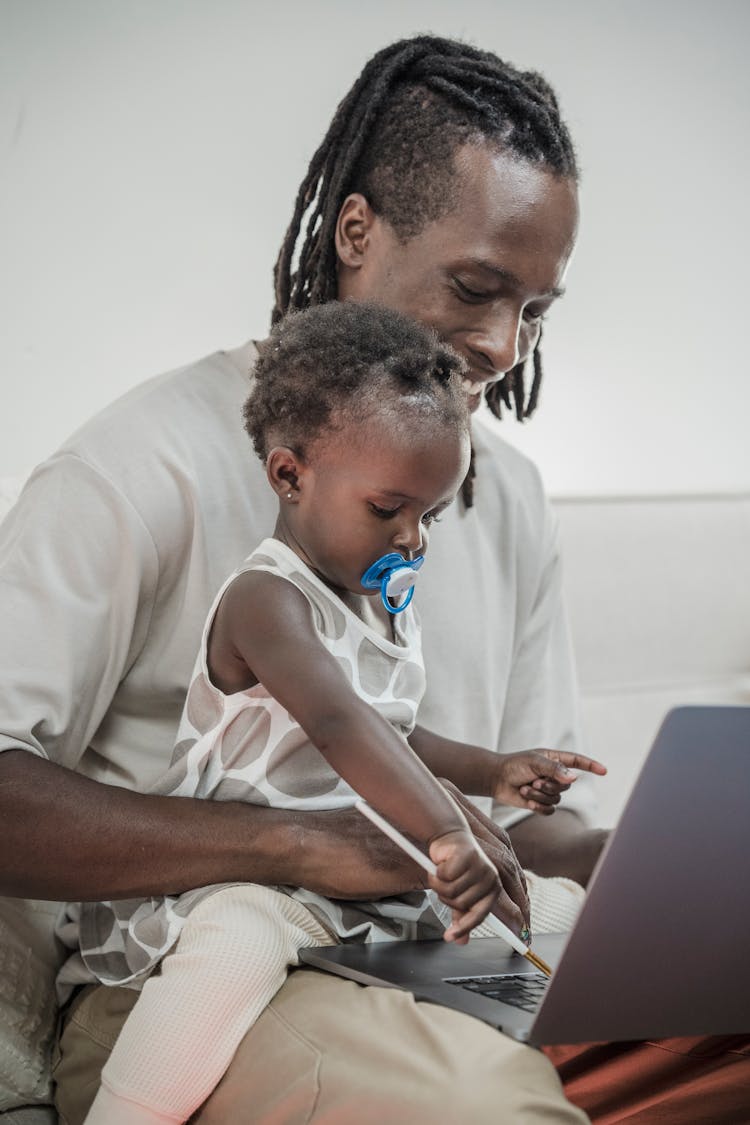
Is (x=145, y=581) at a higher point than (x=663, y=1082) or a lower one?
higher

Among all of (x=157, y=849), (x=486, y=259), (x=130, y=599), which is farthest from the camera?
(x=486, y=259)

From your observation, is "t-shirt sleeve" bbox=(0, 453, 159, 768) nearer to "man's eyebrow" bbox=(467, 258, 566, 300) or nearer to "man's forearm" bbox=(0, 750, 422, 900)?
"man's forearm" bbox=(0, 750, 422, 900)

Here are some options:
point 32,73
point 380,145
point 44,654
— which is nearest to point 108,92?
point 32,73

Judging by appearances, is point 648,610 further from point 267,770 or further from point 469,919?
point 469,919

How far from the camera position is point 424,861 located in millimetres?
767

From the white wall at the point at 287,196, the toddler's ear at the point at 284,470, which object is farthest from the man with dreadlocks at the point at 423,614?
the white wall at the point at 287,196

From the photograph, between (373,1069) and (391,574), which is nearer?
(373,1069)

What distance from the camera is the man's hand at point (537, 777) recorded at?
3.40 ft

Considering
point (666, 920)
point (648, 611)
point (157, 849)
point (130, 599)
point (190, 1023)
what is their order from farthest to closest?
point (648, 611) → point (130, 599) → point (157, 849) → point (190, 1023) → point (666, 920)

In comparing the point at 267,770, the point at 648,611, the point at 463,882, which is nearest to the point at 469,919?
the point at 463,882

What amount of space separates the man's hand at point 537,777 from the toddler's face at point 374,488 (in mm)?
203

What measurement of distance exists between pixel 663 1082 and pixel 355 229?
0.79 meters

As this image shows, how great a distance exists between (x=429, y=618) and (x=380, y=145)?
455 mm

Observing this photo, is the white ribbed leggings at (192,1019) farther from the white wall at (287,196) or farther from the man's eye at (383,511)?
the white wall at (287,196)
